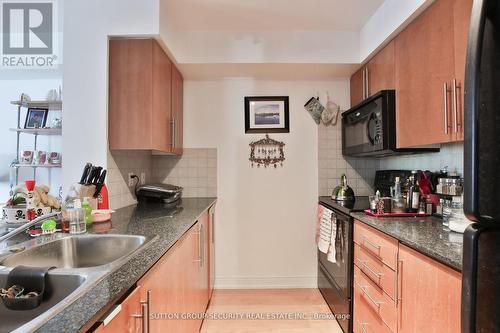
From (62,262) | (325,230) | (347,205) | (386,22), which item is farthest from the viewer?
(325,230)

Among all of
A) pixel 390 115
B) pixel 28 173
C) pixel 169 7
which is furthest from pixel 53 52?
pixel 390 115

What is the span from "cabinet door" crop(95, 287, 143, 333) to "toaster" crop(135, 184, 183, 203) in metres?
1.62

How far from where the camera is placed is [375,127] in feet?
6.81

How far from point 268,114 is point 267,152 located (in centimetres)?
39

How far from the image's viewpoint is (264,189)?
2.89 meters

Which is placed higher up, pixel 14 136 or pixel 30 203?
pixel 14 136

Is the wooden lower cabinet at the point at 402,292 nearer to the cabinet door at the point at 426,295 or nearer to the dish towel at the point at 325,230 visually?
the cabinet door at the point at 426,295

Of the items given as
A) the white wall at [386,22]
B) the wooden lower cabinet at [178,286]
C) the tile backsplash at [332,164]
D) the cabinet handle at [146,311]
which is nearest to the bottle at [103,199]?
the wooden lower cabinet at [178,286]

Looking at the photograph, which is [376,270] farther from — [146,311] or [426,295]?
[146,311]

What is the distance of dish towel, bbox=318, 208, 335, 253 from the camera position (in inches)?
89.9

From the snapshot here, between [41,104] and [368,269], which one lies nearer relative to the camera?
[368,269]

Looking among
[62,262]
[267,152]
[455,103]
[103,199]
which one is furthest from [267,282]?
[455,103]

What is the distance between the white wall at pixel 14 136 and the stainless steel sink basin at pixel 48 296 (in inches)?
124

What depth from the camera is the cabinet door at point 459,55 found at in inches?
52.5
